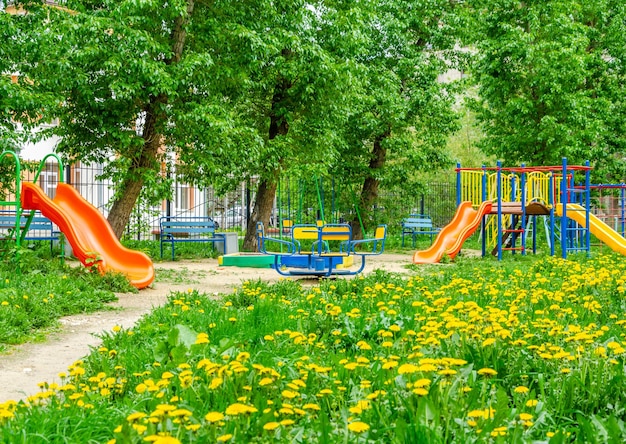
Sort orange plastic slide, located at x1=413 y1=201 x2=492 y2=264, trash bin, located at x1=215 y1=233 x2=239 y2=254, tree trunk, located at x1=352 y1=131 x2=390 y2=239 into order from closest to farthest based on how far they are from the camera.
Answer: orange plastic slide, located at x1=413 y1=201 x2=492 y2=264, trash bin, located at x1=215 y1=233 x2=239 y2=254, tree trunk, located at x1=352 y1=131 x2=390 y2=239

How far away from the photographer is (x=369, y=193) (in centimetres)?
2189

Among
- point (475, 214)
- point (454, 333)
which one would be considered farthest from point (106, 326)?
point (475, 214)

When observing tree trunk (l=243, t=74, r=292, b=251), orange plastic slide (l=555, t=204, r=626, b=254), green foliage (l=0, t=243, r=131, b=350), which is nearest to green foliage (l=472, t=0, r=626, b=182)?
orange plastic slide (l=555, t=204, r=626, b=254)

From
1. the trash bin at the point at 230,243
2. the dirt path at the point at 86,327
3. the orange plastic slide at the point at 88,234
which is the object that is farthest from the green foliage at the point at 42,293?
the trash bin at the point at 230,243

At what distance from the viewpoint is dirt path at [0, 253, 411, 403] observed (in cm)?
507

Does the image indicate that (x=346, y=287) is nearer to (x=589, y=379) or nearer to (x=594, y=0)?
(x=589, y=379)

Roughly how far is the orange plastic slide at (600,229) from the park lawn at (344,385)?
11927 mm

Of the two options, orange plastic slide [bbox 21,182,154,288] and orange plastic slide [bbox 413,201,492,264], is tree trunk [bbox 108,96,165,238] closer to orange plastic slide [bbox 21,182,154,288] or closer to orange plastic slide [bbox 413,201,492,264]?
orange plastic slide [bbox 21,182,154,288]

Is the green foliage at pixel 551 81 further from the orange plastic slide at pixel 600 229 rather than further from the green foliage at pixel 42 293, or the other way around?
the green foliage at pixel 42 293

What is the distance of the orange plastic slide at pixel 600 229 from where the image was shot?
17391 mm

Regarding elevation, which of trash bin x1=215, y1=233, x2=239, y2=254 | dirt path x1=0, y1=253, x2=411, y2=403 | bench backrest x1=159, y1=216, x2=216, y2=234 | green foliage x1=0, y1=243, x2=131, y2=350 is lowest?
dirt path x1=0, y1=253, x2=411, y2=403

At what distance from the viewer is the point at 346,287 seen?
8508 millimetres

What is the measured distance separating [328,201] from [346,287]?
14.0 metres

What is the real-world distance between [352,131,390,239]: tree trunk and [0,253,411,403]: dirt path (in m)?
7.03
